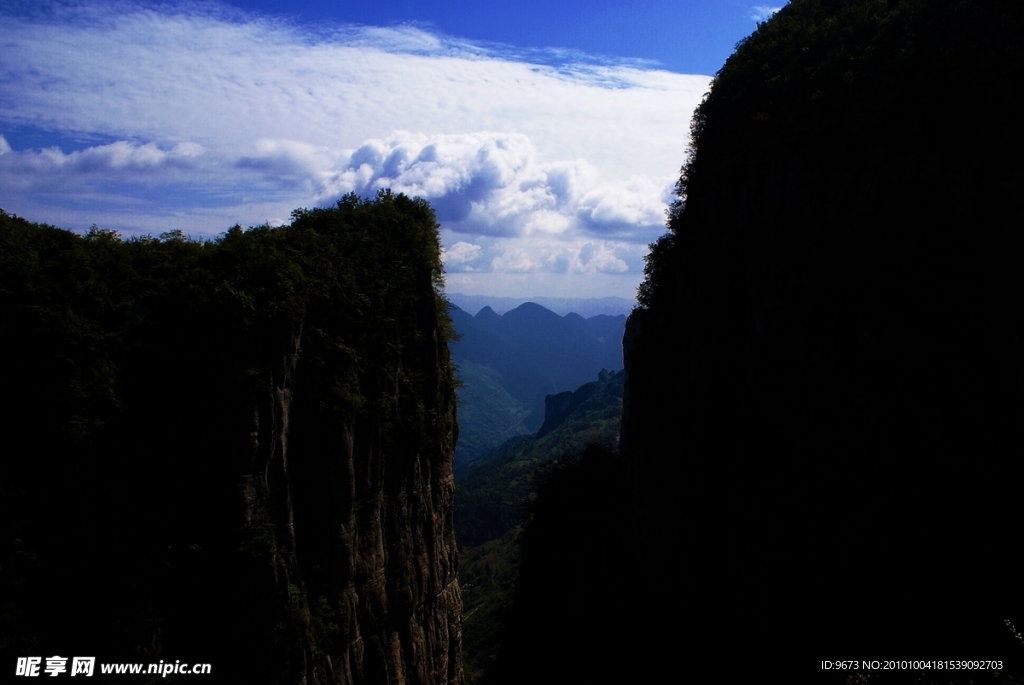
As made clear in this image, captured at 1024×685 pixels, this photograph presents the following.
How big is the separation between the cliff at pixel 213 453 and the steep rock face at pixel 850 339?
1600cm

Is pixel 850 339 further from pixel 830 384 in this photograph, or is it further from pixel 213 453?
pixel 213 453

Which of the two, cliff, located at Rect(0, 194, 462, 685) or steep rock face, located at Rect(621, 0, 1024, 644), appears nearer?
cliff, located at Rect(0, 194, 462, 685)

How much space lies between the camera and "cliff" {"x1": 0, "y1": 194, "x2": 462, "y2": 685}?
56.6 feet

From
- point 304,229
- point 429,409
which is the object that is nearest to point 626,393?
point 429,409

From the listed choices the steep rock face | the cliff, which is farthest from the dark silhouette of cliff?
the cliff

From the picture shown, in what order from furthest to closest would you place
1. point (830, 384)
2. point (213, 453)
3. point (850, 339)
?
point (830, 384) → point (850, 339) → point (213, 453)

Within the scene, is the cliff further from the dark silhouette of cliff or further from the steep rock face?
the steep rock face

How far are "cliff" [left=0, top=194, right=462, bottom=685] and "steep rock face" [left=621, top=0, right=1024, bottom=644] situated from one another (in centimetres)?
1600

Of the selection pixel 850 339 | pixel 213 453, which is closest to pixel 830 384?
pixel 850 339

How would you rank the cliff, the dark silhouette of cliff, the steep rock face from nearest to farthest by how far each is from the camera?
the cliff, the dark silhouette of cliff, the steep rock face

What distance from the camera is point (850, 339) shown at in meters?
25.5

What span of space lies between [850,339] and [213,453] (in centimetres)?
2359

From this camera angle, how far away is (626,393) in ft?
137

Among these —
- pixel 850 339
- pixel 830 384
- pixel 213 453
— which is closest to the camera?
pixel 213 453
